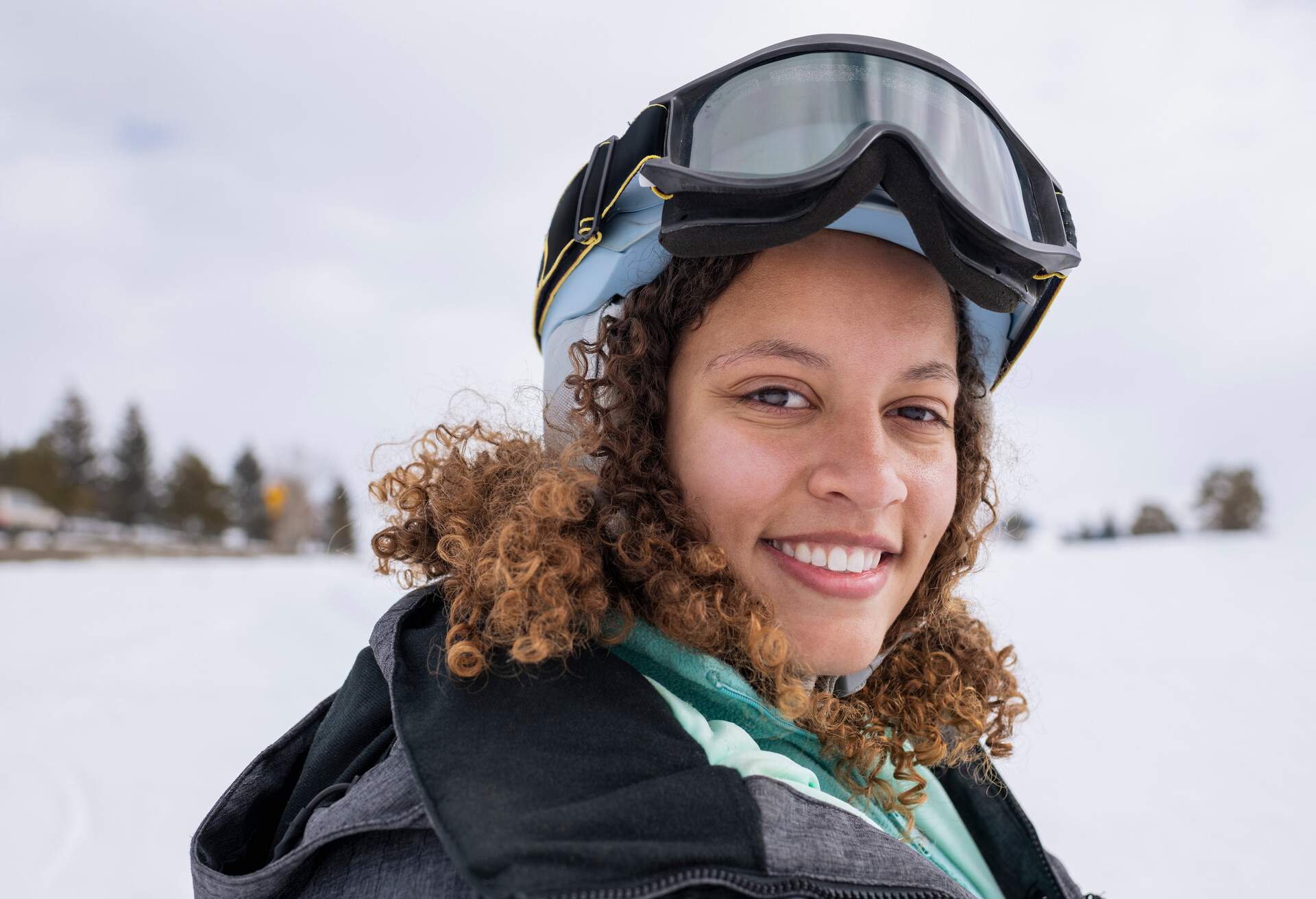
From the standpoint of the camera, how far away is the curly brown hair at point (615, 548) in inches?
56.2

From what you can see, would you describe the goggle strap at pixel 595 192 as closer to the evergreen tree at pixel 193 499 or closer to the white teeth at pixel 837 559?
the white teeth at pixel 837 559

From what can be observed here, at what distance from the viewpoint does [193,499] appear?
191 feet

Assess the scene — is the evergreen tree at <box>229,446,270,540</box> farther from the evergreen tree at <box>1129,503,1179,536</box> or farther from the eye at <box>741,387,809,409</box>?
the eye at <box>741,387,809,409</box>

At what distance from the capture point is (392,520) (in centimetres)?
179

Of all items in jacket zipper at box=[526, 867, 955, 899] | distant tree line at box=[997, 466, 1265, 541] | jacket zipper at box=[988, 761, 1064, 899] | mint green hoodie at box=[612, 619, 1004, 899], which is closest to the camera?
jacket zipper at box=[526, 867, 955, 899]

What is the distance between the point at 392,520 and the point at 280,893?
27.2 inches

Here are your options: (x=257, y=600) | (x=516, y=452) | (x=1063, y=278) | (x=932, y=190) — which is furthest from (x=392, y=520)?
(x=257, y=600)

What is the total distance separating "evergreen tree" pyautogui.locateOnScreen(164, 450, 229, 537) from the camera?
57.6m

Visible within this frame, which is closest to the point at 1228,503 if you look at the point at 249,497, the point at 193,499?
the point at 193,499

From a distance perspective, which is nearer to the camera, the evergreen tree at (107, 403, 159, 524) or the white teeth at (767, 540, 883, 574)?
the white teeth at (767, 540, 883, 574)

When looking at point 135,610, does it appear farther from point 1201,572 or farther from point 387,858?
point 1201,572

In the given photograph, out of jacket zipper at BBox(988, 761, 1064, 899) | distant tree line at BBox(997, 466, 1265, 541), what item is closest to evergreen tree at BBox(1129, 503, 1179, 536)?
distant tree line at BBox(997, 466, 1265, 541)

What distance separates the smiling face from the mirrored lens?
0.17 meters

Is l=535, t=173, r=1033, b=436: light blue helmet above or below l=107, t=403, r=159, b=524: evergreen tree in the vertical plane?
above
